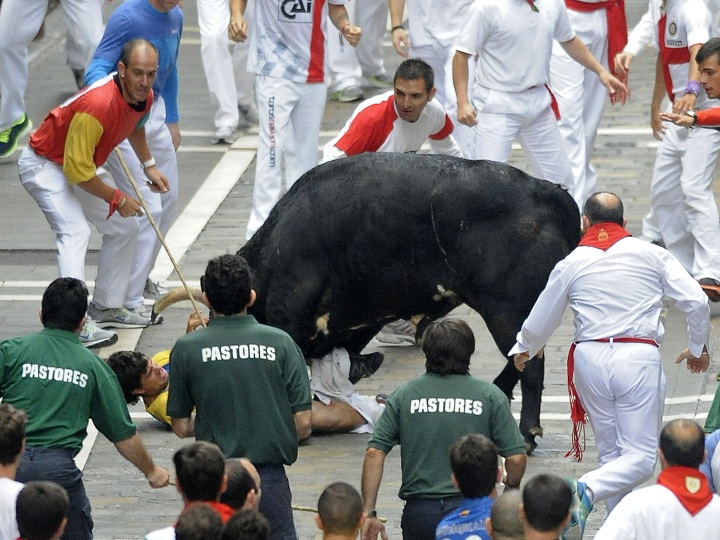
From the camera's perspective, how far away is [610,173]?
47.2 ft

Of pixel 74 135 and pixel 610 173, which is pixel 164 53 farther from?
pixel 610 173

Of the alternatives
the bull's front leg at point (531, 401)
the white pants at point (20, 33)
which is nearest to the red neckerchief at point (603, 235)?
the bull's front leg at point (531, 401)

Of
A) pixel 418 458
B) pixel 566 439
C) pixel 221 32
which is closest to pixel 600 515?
pixel 566 439

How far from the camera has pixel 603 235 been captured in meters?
7.78

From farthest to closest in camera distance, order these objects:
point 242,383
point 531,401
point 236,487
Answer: point 531,401
point 242,383
point 236,487

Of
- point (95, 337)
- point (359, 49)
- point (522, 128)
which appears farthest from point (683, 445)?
point (359, 49)

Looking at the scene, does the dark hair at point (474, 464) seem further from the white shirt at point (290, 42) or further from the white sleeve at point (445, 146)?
the white shirt at point (290, 42)

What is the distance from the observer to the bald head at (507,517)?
220 inches

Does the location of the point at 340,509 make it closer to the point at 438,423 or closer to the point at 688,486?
the point at 438,423

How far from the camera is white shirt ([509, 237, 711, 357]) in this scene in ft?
25.1

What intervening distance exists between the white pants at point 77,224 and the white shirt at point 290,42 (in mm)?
2018

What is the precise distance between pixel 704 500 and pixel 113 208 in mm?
5287

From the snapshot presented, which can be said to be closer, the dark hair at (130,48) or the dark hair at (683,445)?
the dark hair at (683,445)

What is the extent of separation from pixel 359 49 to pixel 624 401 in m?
10.00
